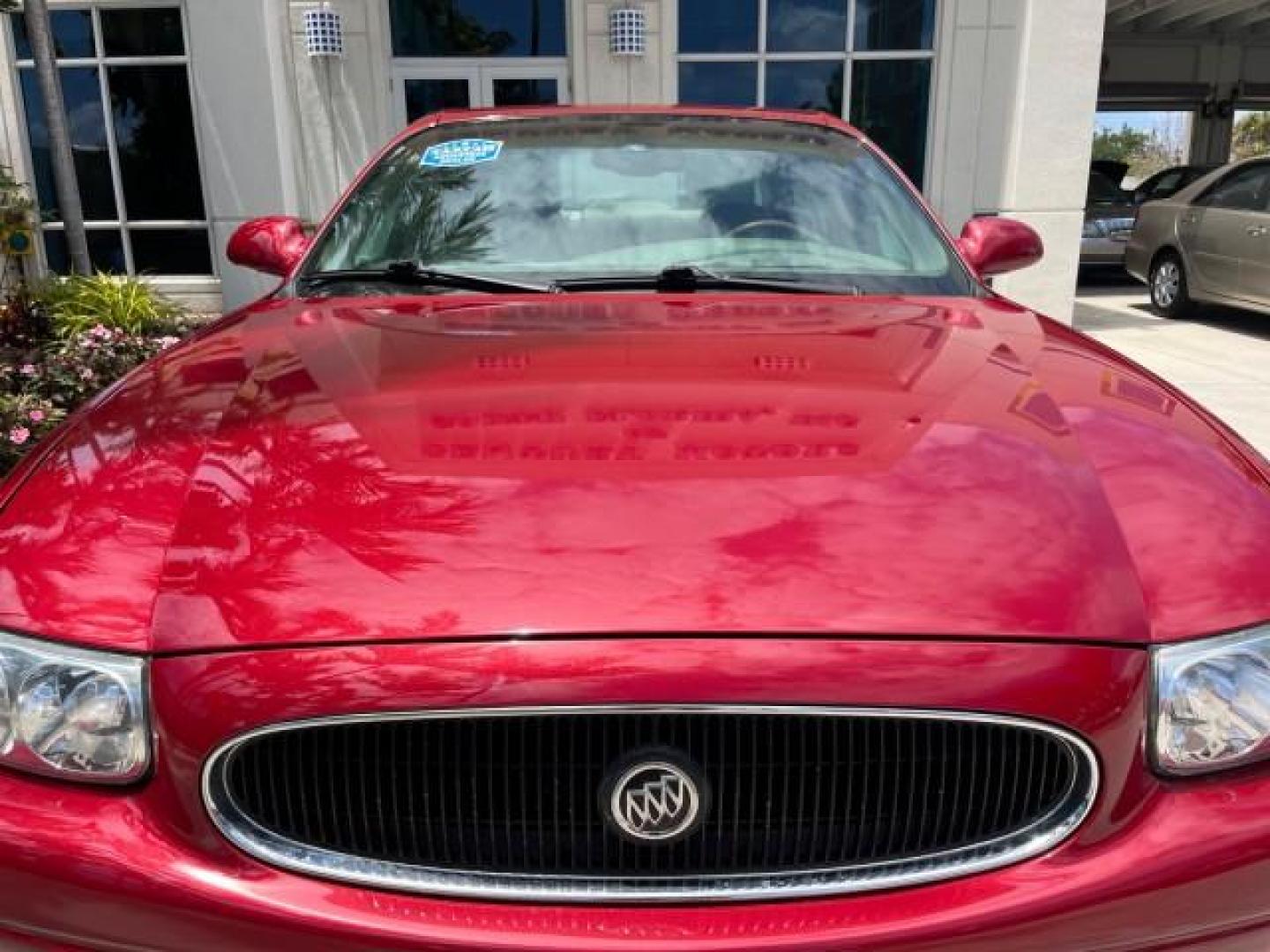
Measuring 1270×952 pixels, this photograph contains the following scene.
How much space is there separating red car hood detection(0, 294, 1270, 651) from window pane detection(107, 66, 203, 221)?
326 inches

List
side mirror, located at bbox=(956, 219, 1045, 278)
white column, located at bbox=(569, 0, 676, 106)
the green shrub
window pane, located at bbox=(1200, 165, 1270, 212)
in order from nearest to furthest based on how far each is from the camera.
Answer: side mirror, located at bbox=(956, 219, 1045, 278)
the green shrub
white column, located at bbox=(569, 0, 676, 106)
window pane, located at bbox=(1200, 165, 1270, 212)

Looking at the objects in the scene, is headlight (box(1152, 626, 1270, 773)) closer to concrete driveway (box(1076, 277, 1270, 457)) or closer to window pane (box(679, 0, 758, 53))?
concrete driveway (box(1076, 277, 1270, 457))

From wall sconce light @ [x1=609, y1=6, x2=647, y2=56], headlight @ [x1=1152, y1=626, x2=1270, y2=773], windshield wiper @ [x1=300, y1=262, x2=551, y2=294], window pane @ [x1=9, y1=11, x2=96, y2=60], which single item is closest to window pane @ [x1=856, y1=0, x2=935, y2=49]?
wall sconce light @ [x1=609, y1=6, x2=647, y2=56]

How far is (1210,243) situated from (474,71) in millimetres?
7064

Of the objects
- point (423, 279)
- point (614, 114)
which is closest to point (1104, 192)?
point (614, 114)

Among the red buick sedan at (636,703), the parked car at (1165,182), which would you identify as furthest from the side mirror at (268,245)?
the parked car at (1165,182)

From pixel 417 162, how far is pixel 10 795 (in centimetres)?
205

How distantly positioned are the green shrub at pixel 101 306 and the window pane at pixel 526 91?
376 cm

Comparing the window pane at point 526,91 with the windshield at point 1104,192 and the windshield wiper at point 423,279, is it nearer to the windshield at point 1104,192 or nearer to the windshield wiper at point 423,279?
the windshield wiper at point 423,279

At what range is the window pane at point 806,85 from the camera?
9453mm

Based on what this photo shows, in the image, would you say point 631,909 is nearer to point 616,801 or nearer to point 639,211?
point 616,801

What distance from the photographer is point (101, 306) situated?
262 inches

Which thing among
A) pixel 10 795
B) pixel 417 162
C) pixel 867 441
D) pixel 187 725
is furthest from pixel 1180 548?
pixel 417 162

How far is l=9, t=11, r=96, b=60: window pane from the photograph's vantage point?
29.4ft
